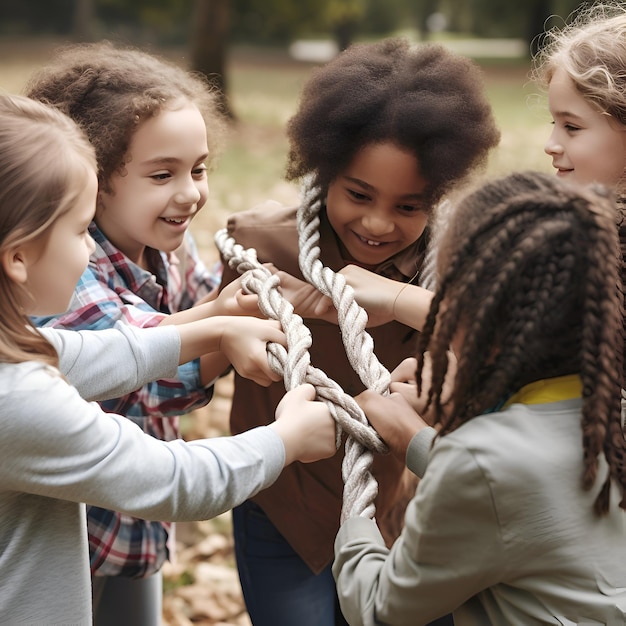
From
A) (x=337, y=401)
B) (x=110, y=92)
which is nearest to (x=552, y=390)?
(x=337, y=401)

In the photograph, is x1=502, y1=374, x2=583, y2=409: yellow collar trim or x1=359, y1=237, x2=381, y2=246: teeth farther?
x1=359, y1=237, x2=381, y2=246: teeth

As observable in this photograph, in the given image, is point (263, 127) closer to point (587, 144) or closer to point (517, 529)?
point (587, 144)

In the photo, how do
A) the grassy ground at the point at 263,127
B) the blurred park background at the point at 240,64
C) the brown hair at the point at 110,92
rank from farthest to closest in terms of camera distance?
the grassy ground at the point at 263,127, the blurred park background at the point at 240,64, the brown hair at the point at 110,92

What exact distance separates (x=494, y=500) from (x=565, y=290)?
0.89 ft

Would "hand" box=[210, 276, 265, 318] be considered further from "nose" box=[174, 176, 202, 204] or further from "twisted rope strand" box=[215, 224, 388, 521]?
"nose" box=[174, 176, 202, 204]

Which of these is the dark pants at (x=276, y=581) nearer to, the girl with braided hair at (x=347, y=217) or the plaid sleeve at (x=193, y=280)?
the girl with braided hair at (x=347, y=217)

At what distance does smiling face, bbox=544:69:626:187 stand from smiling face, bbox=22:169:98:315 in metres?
1.04

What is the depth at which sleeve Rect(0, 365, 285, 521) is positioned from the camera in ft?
3.92

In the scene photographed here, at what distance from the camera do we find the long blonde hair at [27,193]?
125 centimetres

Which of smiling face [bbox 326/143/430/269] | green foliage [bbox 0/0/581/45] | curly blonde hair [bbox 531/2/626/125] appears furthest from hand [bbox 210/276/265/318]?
green foliage [bbox 0/0/581/45]

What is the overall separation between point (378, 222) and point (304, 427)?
520 millimetres

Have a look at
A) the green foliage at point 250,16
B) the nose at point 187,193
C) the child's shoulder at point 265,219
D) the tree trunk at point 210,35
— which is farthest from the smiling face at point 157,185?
the green foliage at point 250,16

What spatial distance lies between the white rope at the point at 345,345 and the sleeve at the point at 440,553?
→ 181 millimetres

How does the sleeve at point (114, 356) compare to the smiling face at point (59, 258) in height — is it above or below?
below
